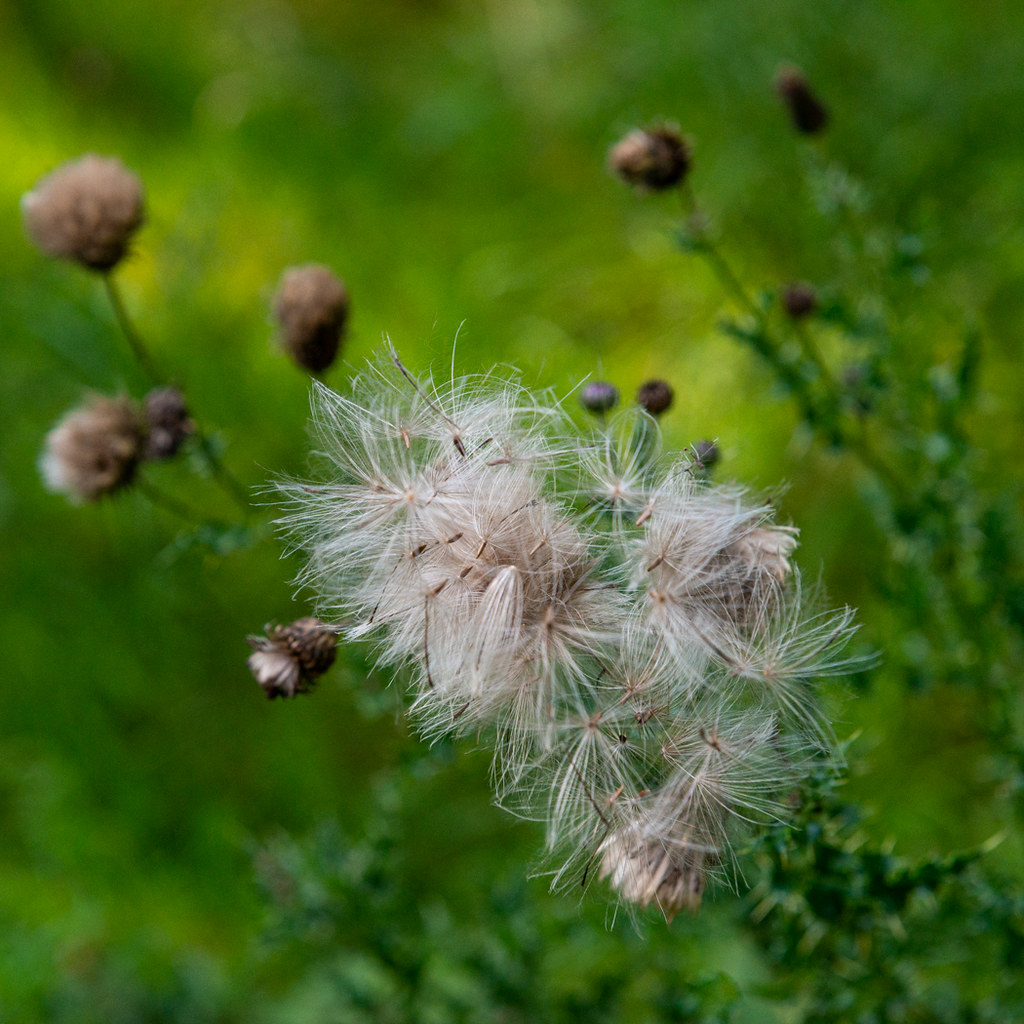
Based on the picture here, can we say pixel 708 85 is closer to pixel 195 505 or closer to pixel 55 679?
pixel 195 505

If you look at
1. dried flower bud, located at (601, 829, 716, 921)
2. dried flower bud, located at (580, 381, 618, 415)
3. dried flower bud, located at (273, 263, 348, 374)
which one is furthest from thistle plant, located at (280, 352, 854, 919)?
dried flower bud, located at (273, 263, 348, 374)

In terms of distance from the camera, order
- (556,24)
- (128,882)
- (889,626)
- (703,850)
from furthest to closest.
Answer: (556,24) → (128,882) → (889,626) → (703,850)

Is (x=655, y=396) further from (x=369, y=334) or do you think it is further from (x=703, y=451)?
(x=369, y=334)

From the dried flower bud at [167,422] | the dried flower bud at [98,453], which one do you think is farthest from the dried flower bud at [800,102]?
the dried flower bud at [98,453]

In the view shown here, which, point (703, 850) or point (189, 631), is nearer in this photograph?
point (703, 850)

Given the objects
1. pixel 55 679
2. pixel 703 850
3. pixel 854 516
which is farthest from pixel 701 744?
pixel 55 679

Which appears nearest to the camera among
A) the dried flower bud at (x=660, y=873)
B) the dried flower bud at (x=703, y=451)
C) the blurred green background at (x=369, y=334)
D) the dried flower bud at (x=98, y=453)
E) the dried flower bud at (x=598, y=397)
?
the dried flower bud at (x=660, y=873)

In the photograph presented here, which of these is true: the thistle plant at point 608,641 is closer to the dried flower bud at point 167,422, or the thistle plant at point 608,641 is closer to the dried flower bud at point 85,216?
the dried flower bud at point 167,422
